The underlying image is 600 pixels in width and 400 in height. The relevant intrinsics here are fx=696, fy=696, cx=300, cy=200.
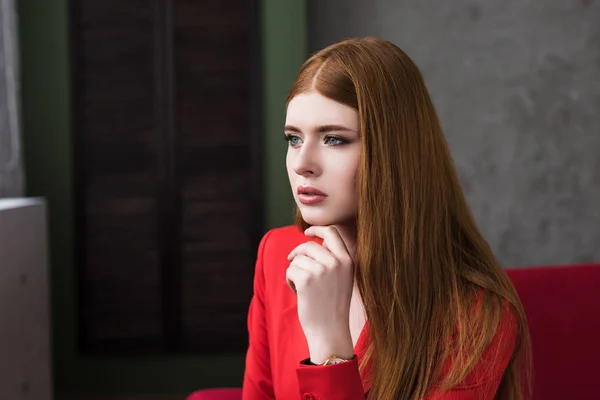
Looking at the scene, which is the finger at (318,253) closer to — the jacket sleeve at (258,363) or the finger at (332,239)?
the finger at (332,239)

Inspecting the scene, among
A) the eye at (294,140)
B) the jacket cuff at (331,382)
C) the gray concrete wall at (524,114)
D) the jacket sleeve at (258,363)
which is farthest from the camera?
the gray concrete wall at (524,114)

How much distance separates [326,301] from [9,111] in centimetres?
225

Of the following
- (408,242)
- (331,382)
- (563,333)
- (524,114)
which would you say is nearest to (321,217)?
(408,242)

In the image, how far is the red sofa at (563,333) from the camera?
140 cm

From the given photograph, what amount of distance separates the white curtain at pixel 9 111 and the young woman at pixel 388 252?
208cm

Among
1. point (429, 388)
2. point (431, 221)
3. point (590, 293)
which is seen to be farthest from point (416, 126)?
point (590, 293)

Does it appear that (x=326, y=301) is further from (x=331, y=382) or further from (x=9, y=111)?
(x=9, y=111)

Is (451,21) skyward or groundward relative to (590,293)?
skyward

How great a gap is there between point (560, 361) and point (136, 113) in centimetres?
236

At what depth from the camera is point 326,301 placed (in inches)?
40.6

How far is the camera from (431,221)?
1.09 metres

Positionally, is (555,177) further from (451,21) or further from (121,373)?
(121,373)

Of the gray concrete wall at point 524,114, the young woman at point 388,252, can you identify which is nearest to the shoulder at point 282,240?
the young woman at point 388,252

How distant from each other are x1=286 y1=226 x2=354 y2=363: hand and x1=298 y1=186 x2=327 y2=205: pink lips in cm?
8
